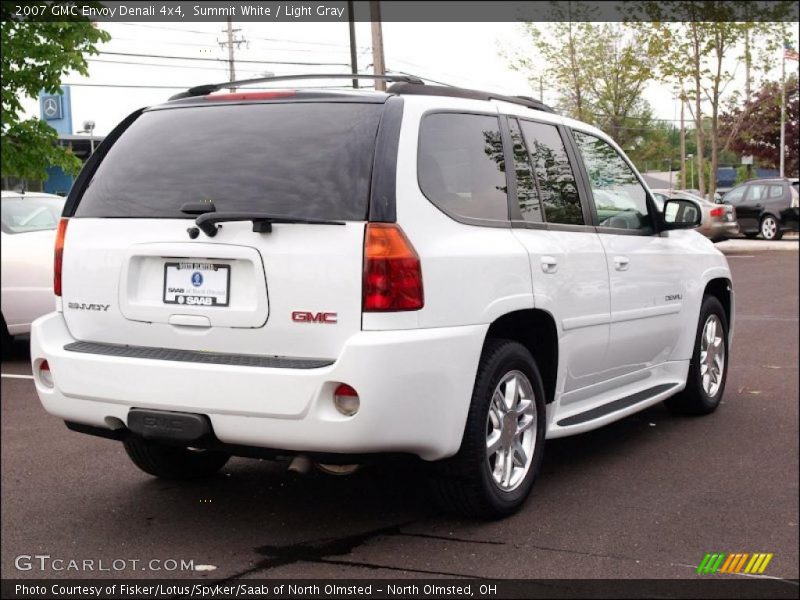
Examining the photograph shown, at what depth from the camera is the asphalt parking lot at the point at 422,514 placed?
3725 millimetres

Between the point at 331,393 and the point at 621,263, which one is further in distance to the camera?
the point at 621,263

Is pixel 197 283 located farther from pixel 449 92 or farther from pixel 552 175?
pixel 552 175

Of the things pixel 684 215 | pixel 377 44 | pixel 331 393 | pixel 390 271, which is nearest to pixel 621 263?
pixel 684 215

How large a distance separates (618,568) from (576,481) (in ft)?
4.34

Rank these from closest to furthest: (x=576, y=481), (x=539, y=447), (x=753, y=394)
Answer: (x=539, y=447) < (x=576, y=481) < (x=753, y=394)

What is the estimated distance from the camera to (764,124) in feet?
29.6

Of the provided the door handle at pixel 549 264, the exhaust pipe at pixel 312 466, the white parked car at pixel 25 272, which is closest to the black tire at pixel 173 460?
the exhaust pipe at pixel 312 466

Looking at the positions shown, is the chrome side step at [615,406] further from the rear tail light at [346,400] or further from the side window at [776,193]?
Result: the side window at [776,193]

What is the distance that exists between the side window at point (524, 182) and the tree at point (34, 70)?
28.5 feet

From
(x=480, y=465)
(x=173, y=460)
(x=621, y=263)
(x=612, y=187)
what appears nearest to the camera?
(x=480, y=465)

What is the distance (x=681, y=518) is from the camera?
4.22m

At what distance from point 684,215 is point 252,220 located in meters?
3.02

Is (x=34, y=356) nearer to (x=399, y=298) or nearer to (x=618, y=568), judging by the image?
(x=399, y=298)

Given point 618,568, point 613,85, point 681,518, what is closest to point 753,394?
point 681,518
